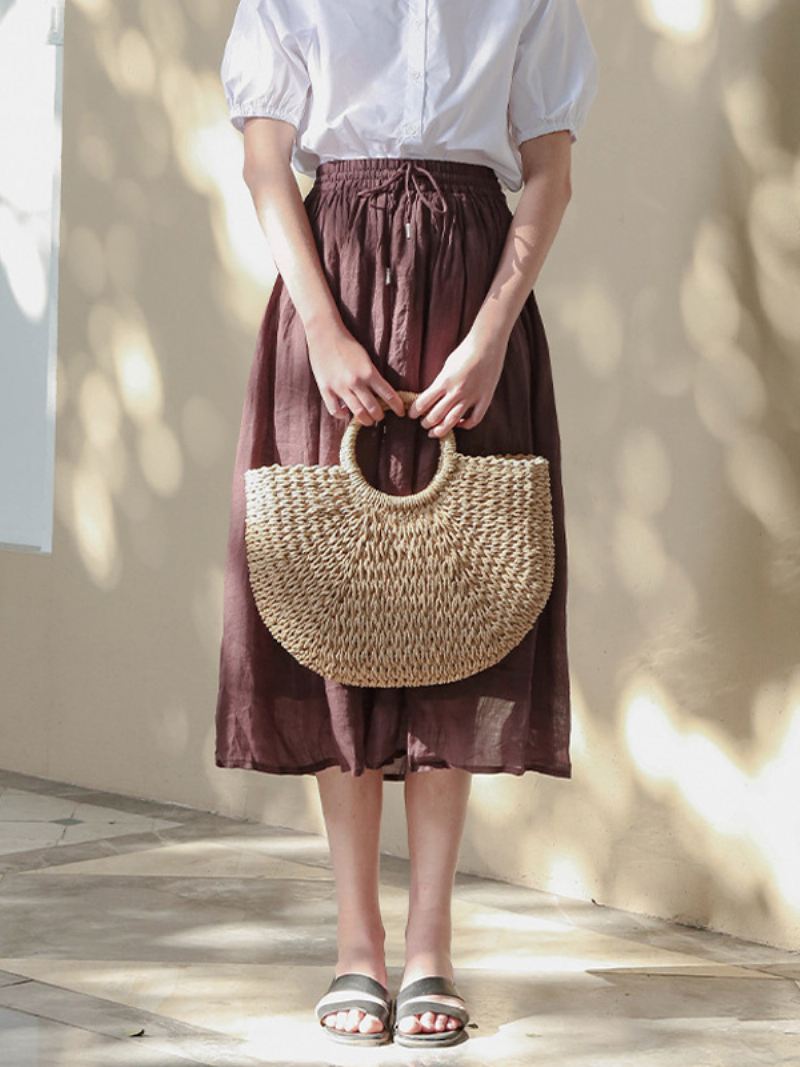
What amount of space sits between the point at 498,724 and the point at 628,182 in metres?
1.06

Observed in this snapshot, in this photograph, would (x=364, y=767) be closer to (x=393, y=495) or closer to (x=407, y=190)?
(x=393, y=495)

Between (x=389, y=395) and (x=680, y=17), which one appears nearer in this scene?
(x=389, y=395)

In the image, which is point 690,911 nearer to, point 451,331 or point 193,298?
point 451,331

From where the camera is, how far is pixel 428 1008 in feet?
7.55

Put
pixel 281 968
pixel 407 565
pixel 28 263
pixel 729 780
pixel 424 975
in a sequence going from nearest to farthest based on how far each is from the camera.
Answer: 1. pixel 407 565
2. pixel 424 975
3. pixel 281 968
4. pixel 729 780
5. pixel 28 263

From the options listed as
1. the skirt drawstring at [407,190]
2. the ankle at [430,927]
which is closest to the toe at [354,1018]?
the ankle at [430,927]

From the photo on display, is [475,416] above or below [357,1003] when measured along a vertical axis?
above

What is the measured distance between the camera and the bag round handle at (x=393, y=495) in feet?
7.35

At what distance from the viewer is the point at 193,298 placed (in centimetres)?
367

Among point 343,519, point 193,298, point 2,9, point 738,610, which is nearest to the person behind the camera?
point 343,519

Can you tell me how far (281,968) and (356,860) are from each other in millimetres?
289

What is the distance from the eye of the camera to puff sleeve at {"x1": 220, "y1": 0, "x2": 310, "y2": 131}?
7.71 ft

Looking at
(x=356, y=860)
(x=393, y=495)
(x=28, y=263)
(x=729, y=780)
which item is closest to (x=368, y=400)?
(x=393, y=495)

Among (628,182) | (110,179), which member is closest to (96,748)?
(110,179)
